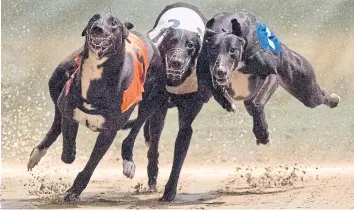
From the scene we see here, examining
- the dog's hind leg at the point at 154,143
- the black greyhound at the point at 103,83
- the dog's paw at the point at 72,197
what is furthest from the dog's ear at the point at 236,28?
the dog's paw at the point at 72,197

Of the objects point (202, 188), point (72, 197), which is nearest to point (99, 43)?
point (72, 197)

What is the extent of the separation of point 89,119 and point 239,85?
1052 millimetres

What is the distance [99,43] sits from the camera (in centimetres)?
484

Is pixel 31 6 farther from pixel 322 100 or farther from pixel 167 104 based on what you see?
pixel 322 100

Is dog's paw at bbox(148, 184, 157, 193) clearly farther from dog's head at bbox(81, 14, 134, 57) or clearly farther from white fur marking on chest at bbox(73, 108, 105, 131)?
dog's head at bbox(81, 14, 134, 57)

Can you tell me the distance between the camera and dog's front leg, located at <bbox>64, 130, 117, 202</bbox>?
5152 mm

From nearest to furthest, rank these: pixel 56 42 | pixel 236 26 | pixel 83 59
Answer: pixel 83 59 < pixel 236 26 < pixel 56 42

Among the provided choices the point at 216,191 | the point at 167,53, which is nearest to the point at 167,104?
the point at 167,53

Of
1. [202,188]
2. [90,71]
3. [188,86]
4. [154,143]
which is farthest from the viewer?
[202,188]

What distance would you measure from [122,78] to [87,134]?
7.88 feet

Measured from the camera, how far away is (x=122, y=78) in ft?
16.5

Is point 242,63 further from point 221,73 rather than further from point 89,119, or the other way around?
point 89,119

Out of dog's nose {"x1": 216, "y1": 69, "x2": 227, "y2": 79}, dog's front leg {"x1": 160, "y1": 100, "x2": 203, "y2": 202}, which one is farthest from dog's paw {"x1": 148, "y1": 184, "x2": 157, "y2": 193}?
dog's nose {"x1": 216, "y1": 69, "x2": 227, "y2": 79}

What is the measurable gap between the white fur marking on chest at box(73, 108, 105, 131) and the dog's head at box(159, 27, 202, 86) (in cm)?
61
